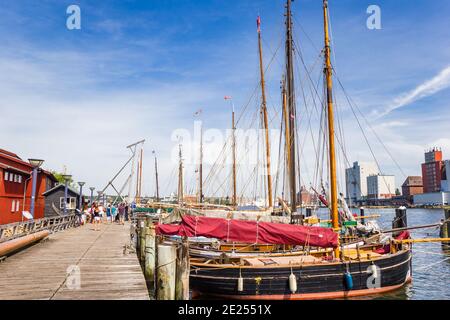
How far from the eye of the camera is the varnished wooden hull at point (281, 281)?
597 inches

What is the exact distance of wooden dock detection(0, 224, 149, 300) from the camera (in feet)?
29.2

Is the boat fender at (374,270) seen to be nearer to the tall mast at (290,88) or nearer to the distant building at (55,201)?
the tall mast at (290,88)

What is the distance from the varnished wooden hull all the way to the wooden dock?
3888 millimetres

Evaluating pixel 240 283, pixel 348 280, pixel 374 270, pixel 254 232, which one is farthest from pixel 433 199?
pixel 254 232

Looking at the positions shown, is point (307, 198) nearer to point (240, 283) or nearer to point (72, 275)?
point (240, 283)

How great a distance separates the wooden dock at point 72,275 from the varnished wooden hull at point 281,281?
389 cm

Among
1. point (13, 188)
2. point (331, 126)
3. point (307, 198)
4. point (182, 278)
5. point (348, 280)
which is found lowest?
point (348, 280)

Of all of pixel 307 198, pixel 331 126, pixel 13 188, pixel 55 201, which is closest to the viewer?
pixel 331 126

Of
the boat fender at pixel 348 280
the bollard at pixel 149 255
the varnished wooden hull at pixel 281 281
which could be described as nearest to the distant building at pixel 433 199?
the varnished wooden hull at pixel 281 281

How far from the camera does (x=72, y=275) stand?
35.6 feet

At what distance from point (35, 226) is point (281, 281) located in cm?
1530
